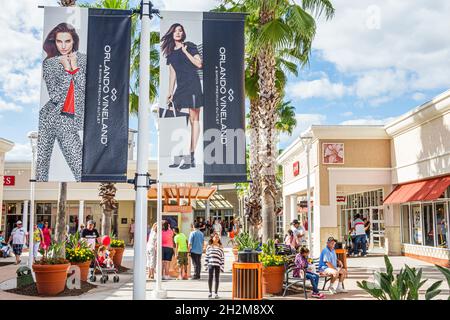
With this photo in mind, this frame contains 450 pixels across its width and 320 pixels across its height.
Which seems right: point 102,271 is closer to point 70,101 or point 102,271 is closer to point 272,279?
point 272,279

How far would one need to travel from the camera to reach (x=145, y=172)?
6.21 metres

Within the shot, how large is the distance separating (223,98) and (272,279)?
18.9 feet

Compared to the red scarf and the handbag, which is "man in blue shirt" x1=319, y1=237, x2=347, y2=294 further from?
the red scarf

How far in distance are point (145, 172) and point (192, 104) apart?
→ 4.39ft

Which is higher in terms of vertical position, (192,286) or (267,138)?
(267,138)

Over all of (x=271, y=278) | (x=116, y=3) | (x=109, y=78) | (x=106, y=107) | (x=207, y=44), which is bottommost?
(x=271, y=278)

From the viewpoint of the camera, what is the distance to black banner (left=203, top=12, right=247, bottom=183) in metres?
6.95

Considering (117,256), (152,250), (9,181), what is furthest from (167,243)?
(9,181)

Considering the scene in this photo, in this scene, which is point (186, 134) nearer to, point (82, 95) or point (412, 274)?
point (82, 95)

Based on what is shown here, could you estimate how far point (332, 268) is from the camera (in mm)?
11828

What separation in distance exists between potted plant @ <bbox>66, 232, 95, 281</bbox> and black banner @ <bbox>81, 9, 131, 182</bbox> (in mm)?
6972

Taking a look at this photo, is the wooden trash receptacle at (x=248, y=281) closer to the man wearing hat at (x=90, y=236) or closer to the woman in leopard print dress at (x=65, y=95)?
the woman in leopard print dress at (x=65, y=95)

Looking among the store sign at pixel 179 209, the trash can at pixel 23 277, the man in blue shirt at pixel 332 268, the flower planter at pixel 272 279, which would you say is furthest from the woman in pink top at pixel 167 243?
the man in blue shirt at pixel 332 268

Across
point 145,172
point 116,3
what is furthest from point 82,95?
point 116,3
